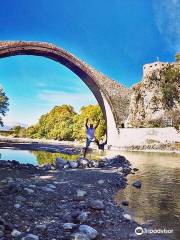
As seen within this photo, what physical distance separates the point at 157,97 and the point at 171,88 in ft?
6.91

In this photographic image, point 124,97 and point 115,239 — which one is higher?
point 124,97

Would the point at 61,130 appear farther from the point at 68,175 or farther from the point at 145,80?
the point at 68,175

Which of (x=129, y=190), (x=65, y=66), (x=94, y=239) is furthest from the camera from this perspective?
(x=65, y=66)

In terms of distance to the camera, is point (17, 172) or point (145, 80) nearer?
point (17, 172)

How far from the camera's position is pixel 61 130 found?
6788 cm

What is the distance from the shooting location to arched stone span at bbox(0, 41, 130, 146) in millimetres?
38594

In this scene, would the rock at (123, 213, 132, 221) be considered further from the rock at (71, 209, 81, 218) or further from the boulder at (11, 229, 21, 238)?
the boulder at (11, 229, 21, 238)

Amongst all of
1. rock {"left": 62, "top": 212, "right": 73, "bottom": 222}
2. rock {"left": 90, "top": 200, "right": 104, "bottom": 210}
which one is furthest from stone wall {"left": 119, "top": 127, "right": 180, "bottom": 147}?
rock {"left": 62, "top": 212, "right": 73, "bottom": 222}

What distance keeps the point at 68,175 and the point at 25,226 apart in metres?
5.52

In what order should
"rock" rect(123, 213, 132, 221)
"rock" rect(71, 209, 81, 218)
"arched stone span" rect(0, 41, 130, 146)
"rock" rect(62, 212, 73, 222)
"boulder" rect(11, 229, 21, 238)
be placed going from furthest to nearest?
1. "arched stone span" rect(0, 41, 130, 146)
2. "rock" rect(123, 213, 132, 221)
3. "rock" rect(71, 209, 81, 218)
4. "rock" rect(62, 212, 73, 222)
5. "boulder" rect(11, 229, 21, 238)

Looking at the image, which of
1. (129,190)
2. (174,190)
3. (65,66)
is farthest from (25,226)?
(65,66)

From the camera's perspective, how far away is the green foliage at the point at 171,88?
46.8 metres

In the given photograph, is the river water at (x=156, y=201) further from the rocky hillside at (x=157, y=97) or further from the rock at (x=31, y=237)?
the rocky hillside at (x=157, y=97)

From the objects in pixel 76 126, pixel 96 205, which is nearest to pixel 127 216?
pixel 96 205
